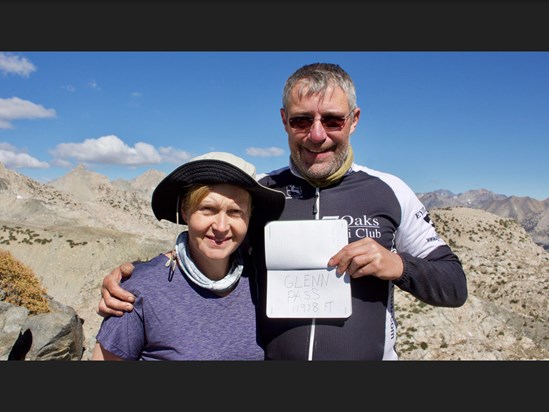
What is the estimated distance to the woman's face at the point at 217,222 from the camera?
291cm

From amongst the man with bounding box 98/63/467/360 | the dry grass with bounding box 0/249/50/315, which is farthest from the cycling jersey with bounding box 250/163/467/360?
the dry grass with bounding box 0/249/50/315

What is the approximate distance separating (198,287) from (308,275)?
2.66ft

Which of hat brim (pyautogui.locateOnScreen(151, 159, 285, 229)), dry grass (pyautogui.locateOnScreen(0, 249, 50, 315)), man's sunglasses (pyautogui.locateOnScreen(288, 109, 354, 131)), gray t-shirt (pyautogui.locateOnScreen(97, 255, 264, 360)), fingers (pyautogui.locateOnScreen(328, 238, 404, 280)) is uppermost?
man's sunglasses (pyautogui.locateOnScreen(288, 109, 354, 131))

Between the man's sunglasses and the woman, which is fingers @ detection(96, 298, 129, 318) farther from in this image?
the man's sunglasses

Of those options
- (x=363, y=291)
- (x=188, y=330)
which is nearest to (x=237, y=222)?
(x=188, y=330)

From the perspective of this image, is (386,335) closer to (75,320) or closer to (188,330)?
(188,330)

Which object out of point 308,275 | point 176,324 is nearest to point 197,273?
point 176,324

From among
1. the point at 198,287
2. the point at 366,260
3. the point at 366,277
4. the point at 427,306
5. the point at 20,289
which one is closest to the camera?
A: the point at 366,260

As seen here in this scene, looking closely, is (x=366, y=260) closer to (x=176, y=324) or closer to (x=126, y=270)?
(x=176, y=324)

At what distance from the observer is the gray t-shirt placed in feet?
9.19

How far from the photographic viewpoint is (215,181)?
2.90 meters

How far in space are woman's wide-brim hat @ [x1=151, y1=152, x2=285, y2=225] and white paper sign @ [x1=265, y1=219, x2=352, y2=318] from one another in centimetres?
26

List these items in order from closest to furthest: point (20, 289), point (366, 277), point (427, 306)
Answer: point (366, 277), point (20, 289), point (427, 306)

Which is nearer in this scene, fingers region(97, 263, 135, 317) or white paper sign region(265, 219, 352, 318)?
fingers region(97, 263, 135, 317)
